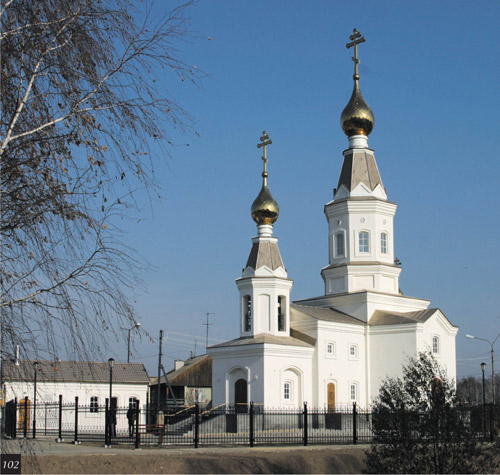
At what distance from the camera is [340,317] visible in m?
36.5

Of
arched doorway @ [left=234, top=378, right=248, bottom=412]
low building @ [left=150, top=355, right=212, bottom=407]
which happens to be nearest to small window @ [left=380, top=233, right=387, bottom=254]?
arched doorway @ [left=234, top=378, right=248, bottom=412]

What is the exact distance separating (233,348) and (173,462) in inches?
724

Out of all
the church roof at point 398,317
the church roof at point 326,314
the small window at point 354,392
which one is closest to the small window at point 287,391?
the small window at point 354,392

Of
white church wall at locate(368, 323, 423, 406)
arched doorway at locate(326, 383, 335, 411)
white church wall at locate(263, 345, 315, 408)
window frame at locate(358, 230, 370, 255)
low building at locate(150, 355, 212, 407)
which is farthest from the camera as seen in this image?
low building at locate(150, 355, 212, 407)

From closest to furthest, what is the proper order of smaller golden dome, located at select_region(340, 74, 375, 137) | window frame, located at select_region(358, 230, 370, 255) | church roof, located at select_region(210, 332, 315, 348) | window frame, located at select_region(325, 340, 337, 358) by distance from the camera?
church roof, located at select_region(210, 332, 315, 348)
window frame, located at select_region(325, 340, 337, 358)
window frame, located at select_region(358, 230, 370, 255)
smaller golden dome, located at select_region(340, 74, 375, 137)

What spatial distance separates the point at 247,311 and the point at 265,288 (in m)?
1.58

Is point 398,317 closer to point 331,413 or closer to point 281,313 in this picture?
point 281,313

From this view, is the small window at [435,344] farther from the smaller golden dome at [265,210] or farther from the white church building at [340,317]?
the smaller golden dome at [265,210]

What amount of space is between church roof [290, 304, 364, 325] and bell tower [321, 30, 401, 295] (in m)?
1.49

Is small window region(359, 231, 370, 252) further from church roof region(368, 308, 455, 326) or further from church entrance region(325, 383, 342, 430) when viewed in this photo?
church entrance region(325, 383, 342, 430)

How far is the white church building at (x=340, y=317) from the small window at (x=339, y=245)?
0.18 ft

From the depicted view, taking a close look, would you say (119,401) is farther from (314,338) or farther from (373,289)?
(373,289)

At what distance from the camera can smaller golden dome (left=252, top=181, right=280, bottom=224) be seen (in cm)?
3738

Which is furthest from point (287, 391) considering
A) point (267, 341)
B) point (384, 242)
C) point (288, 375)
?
point (384, 242)
